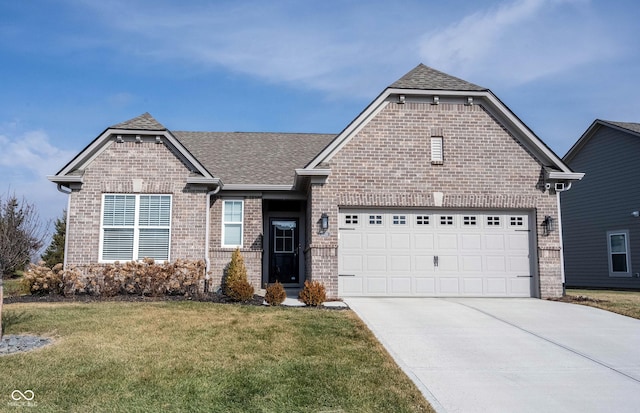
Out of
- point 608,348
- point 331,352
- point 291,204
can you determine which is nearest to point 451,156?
point 291,204

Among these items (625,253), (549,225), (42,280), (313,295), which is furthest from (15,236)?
(625,253)

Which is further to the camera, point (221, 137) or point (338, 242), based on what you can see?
point (221, 137)

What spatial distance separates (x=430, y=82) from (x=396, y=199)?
141 inches

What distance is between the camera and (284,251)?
16844mm

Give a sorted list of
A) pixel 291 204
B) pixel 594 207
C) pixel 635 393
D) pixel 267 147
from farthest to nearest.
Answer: pixel 594 207 → pixel 267 147 → pixel 291 204 → pixel 635 393

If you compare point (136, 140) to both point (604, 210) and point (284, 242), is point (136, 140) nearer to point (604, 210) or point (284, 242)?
point (284, 242)

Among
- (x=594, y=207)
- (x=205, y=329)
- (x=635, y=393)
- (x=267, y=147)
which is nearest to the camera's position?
(x=635, y=393)

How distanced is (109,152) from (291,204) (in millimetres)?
5921

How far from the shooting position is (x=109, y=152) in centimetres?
1426

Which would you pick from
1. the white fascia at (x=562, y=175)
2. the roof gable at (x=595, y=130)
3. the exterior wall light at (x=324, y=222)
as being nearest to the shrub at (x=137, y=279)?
the exterior wall light at (x=324, y=222)

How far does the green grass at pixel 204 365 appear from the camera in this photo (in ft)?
18.0

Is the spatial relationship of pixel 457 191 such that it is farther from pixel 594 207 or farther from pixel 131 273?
pixel 594 207

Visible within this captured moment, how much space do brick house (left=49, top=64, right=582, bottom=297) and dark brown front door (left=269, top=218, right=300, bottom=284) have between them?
2.85m

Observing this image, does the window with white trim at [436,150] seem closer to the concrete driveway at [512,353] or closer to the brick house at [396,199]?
the brick house at [396,199]
